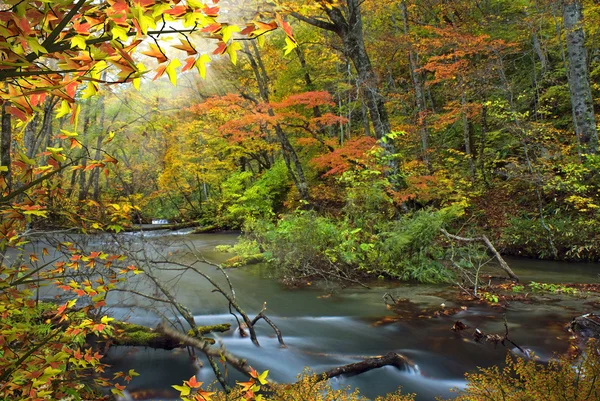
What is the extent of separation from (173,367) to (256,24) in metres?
4.11

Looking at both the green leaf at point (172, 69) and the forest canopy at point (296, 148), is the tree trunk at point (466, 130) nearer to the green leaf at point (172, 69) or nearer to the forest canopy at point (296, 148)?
the forest canopy at point (296, 148)

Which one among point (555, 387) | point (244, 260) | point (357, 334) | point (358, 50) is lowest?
point (244, 260)

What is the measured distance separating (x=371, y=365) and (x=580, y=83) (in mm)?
9871

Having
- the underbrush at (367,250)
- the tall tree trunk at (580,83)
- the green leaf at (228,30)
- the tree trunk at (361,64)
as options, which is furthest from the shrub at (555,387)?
the tall tree trunk at (580,83)

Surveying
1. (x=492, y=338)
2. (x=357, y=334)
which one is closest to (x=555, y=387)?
(x=492, y=338)

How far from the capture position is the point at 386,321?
542 cm

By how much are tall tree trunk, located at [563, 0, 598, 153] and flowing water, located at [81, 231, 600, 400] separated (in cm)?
411

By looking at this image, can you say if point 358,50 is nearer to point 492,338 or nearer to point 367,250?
point 367,250

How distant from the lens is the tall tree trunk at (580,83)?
30.4ft

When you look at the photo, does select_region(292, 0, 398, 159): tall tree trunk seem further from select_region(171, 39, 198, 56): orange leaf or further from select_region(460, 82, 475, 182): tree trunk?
select_region(171, 39, 198, 56): orange leaf

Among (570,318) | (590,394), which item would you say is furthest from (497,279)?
(590,394)

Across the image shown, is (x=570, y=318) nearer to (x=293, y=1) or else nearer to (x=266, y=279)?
(x=266, y=279)

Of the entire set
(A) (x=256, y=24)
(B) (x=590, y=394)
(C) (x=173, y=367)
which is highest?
(A) (x=256, y=24)

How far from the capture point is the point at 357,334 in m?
5.10
